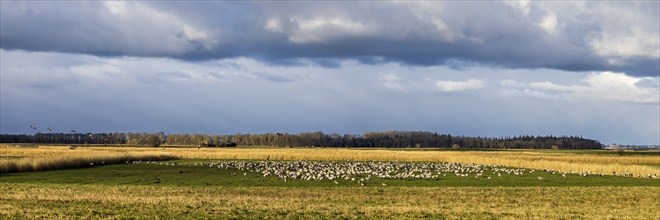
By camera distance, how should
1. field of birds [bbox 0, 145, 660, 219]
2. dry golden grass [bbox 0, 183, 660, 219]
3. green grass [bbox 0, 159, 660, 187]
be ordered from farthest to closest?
green grass [bbox 0, 159, 660, 187]
field of birds [bbox 0, 145, 660, 219]
dry golden grass [bbox 0, 183, 660, 219]

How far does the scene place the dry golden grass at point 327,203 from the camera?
22.1 m

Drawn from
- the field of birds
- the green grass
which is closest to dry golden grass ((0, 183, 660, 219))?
the field of birds

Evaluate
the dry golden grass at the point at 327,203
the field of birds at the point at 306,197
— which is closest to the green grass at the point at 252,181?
the field of birds at the point at 306,197

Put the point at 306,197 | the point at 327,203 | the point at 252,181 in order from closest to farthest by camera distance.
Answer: the point at 327,203 → the point at 306,197 → the point at 252,181

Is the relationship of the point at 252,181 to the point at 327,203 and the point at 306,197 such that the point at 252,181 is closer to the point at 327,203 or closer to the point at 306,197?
the point at 306,197

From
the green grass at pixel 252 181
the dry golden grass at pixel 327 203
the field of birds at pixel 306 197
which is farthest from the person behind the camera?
the green grass at pixel 252 181

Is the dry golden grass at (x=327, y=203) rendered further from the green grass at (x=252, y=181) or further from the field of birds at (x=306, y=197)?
the green grass at (x=252, y=181)

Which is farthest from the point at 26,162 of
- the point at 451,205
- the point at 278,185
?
the point at 451,205

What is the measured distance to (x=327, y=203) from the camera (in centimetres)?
2666

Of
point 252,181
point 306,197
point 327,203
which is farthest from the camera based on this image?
point 252,181

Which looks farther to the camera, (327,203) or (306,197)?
(306,197)

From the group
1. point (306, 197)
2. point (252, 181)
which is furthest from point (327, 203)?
point (252, 181)

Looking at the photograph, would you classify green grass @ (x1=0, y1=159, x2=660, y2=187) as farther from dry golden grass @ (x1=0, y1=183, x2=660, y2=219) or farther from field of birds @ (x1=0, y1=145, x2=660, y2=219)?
dry golden grass @ (x1=0, y1=183, x2=660, y2=219)

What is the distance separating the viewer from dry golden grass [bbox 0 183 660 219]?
22.1 m
